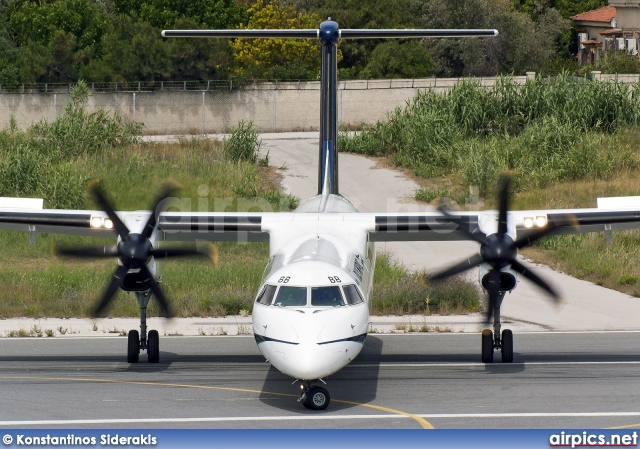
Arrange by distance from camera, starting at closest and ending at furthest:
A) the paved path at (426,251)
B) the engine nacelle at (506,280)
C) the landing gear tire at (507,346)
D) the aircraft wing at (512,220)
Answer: the engine nacelle at (506,280) < the aircraft wing at (512,220) < the landing gear tire at (507,346) < the paved path at (426,251)

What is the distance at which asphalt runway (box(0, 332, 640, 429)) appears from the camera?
16.2 meters

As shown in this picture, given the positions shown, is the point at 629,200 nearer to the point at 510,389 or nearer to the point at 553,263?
the point at 510,389

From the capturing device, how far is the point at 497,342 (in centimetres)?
2055

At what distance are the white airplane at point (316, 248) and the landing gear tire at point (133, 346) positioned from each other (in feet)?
0.07

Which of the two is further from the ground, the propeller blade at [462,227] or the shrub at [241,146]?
the shrub at [241,146]

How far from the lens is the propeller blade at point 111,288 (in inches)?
760

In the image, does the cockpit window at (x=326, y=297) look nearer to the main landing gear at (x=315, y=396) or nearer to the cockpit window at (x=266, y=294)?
the cockpit window at (x=266, y=294)

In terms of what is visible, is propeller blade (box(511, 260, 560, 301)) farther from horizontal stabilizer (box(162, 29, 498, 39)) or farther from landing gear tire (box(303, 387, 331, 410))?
horizontal stabilizer (box(162, 29, 498, 39))

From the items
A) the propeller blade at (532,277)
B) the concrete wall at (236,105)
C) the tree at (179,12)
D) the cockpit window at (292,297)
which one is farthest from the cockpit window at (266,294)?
the tree at (179,12)

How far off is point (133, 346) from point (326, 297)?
19.5ft

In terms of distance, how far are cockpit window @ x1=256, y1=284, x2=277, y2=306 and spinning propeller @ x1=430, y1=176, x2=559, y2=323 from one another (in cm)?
346

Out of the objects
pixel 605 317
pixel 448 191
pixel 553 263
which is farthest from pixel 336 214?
pixel 448 191

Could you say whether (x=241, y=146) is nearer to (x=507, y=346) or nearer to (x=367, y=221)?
(x=367, y=221)

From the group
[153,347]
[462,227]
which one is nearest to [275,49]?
[153,347]
